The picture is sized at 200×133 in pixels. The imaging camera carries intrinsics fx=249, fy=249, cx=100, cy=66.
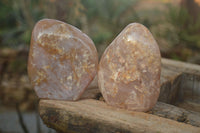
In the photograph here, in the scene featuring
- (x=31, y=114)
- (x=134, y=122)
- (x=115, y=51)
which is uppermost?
(x=115, y=51)

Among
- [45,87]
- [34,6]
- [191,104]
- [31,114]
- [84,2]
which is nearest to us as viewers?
[45,87]

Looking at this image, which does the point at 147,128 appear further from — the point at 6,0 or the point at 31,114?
the point at 6,0

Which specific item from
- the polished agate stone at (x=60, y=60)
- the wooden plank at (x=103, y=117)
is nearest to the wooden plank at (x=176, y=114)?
the wooden plank at (x=103, y=117)

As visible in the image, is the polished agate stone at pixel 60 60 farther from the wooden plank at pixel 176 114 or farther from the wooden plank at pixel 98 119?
the wooden plank at pixel 176 114

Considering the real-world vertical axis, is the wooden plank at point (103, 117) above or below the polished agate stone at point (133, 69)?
below

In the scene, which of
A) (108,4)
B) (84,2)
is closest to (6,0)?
(84,2)

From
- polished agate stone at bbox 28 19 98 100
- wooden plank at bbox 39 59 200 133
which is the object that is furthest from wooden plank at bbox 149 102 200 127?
polished agate stone at bbox 28 19 98 100

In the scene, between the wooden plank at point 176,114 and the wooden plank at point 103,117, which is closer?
the wooden plank at point 103,117

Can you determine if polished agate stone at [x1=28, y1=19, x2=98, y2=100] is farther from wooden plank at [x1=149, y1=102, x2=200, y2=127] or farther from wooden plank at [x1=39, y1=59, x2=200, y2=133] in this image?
wooden plank at [x1=149, y1=102, x2=200, y2=127]
